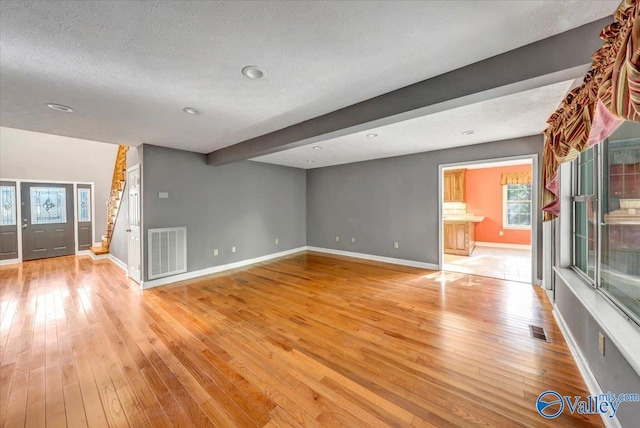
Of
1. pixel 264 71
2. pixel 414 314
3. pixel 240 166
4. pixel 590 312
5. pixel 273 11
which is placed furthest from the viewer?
pixel 240 166

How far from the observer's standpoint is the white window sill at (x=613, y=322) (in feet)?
4.08

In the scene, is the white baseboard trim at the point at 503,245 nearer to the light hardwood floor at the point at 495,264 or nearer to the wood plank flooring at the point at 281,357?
the light hardwood floor at the point at 495,264

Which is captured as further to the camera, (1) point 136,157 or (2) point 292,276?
(2) point 292,276

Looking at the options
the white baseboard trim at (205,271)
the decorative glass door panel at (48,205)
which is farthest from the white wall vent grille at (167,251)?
the decorative glass door panel at (48,205)

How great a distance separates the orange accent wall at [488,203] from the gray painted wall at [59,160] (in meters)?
11.1

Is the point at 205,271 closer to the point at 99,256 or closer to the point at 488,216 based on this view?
the point at 99,256

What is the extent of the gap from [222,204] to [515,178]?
785cm

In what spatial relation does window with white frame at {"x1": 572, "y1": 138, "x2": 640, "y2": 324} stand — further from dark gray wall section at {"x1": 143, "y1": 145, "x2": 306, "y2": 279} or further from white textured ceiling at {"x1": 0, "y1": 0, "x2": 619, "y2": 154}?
dark gray wall section at {"x1": 143, "y1": 145, "x2": 306, "y2": 279}

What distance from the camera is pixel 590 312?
1743mm

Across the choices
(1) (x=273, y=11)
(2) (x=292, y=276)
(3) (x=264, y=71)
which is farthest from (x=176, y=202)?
(1) (x=273, y=11)

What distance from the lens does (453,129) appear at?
350 cm

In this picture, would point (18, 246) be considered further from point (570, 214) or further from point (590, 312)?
point (570, 214)

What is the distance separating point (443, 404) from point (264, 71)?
9.02 ft

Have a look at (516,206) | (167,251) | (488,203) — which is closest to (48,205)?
(167,251)
